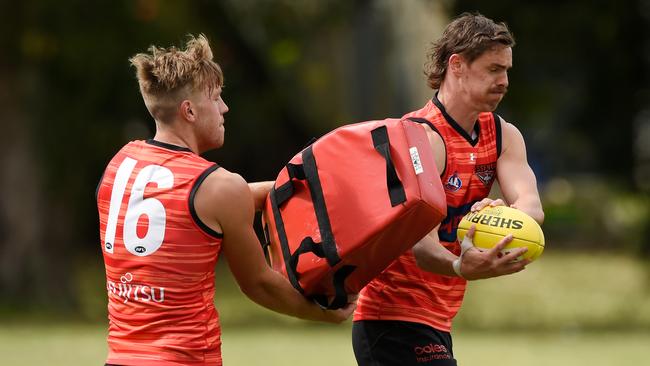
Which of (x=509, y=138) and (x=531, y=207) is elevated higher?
(x=509, y=138)

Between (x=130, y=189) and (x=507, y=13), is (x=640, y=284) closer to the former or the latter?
(x=507, y=13)

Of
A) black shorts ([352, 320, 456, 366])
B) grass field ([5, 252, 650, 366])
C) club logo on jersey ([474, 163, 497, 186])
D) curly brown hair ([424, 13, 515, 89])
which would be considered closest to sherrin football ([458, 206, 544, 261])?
club logo on jersey ([474, 163, 497, 186])

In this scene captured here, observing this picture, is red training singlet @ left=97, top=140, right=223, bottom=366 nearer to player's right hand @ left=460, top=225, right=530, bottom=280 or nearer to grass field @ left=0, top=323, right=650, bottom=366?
player's right hand @ left=460, top=225, right=530, bottom=280

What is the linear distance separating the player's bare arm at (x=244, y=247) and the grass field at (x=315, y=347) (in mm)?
8434

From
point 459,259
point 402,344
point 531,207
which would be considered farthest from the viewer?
point 402,344

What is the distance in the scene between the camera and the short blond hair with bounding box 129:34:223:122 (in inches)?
193

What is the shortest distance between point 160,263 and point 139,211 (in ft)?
0.68

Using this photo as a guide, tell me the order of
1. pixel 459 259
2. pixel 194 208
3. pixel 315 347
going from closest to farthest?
pixel 194 208
pixel 459 259
pixel 315 347

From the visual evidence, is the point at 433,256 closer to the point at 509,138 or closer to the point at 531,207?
the point at 531,207

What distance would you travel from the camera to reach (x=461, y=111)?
5766mm

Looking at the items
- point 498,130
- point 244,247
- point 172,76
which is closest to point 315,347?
point 498,130

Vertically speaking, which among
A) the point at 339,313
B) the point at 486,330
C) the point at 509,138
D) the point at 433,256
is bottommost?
the point at 486,330

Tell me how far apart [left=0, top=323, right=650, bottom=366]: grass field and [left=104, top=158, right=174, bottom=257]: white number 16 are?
348 inches

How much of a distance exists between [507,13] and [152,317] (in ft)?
49.8
